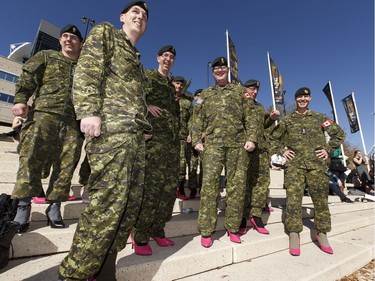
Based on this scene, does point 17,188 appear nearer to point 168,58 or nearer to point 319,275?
point 168,58

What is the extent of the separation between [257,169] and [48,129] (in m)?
3.44

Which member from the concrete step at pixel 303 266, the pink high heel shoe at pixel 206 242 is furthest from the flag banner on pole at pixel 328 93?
the pink high heel shoe at pixel 206 242

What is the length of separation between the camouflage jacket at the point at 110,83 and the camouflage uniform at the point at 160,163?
0.65 meters

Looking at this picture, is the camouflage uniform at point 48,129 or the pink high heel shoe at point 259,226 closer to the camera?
the camouflage uniform at point 48,129

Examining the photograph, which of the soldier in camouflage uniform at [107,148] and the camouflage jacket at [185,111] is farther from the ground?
the camouflage jacket at [185,111]

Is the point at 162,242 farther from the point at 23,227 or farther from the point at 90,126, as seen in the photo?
the point at 90,126

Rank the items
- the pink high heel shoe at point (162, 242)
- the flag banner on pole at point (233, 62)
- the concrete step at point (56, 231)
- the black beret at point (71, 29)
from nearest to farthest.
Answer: the concrete step at point (56, 231)
the pink high heel shoe at point (162, 242)
the black beret at point (71, 29)
the flag banner on pole at point (233, 62)

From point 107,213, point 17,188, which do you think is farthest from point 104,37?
point 17,188

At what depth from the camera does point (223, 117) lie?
3.34m

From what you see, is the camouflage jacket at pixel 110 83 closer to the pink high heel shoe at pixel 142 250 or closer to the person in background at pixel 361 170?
the pink high heel shoe at pixel 142 250

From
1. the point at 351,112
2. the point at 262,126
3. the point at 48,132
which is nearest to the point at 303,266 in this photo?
the point at 262,126

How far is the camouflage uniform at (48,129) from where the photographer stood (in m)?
2.39

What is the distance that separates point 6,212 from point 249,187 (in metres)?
3.38

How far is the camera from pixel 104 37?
1.70m
